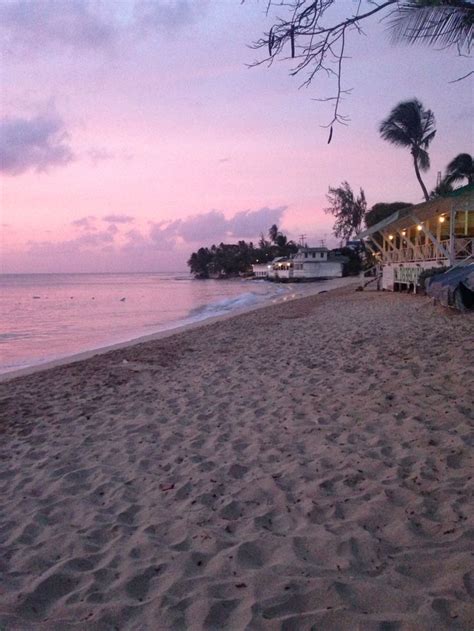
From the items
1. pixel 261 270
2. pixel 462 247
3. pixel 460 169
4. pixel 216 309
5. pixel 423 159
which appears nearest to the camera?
pixel 462 247

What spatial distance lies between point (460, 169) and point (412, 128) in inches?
203

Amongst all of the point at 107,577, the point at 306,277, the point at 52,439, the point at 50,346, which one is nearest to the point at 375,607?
the point at 107,577

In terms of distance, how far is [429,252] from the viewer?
74.0 feet

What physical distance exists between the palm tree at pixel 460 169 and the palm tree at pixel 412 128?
2.10m

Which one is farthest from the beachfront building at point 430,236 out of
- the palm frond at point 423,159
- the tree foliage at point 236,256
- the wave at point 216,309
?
the tree foliage at point 236,256

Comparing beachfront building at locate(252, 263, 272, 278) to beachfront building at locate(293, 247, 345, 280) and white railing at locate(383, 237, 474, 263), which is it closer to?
beachfront building at locate(293, 247, 345, 280)

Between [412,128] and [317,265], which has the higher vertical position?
[412,128]

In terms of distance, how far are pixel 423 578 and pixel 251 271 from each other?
13067 cm

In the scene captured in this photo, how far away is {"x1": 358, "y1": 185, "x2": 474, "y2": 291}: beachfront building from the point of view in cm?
1844

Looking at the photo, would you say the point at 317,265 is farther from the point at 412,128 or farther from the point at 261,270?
the point at 412,128

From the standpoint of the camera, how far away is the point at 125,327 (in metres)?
23.1

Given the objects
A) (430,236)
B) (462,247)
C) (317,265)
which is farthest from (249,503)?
(317,265)

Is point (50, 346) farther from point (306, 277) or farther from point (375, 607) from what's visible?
point (306, 277)

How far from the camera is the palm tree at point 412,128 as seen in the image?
40469 millimetres
